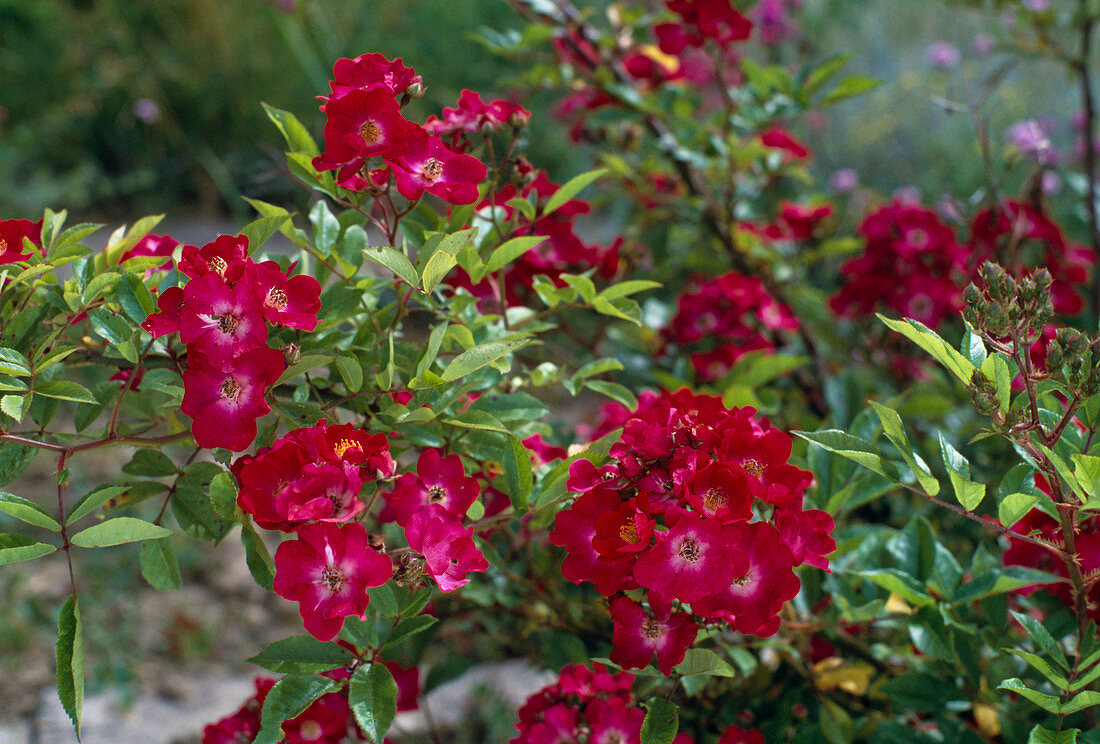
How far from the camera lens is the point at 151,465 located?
0.75m

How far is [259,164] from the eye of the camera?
1.12 metres

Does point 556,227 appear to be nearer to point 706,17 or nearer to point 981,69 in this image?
point 706,17

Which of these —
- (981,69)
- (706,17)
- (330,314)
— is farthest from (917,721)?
(981,69)

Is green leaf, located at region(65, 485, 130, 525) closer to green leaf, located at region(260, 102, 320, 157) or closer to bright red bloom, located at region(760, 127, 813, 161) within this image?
→ green leaf, located at region(260, 102, 320, 157)

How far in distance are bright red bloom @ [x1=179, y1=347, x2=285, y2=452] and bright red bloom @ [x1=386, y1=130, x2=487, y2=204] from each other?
18 centimetres

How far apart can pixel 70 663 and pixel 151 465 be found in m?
0.18

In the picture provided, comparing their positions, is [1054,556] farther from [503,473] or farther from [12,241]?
[12,241]

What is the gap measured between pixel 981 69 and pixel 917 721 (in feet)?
14.2

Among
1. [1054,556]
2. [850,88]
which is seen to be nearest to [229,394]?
[1054,556]

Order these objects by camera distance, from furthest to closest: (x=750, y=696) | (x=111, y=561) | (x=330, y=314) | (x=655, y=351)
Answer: (x=111, y=561) → (x=655, y=351) → (x=750, y=696) → (x=330, y=314)

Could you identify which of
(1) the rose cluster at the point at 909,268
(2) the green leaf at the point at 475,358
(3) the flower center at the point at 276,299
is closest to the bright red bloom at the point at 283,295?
(3) the flower center at the point at 276,299

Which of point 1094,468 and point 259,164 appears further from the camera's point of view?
point 259,164

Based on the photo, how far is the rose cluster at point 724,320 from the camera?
1.33 m

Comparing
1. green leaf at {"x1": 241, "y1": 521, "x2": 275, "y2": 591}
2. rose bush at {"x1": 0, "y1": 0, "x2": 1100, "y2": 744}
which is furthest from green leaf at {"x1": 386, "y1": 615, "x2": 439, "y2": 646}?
green leaf at {"x1": 241, "y1": 521, "x2": 275, "y2": 591}
